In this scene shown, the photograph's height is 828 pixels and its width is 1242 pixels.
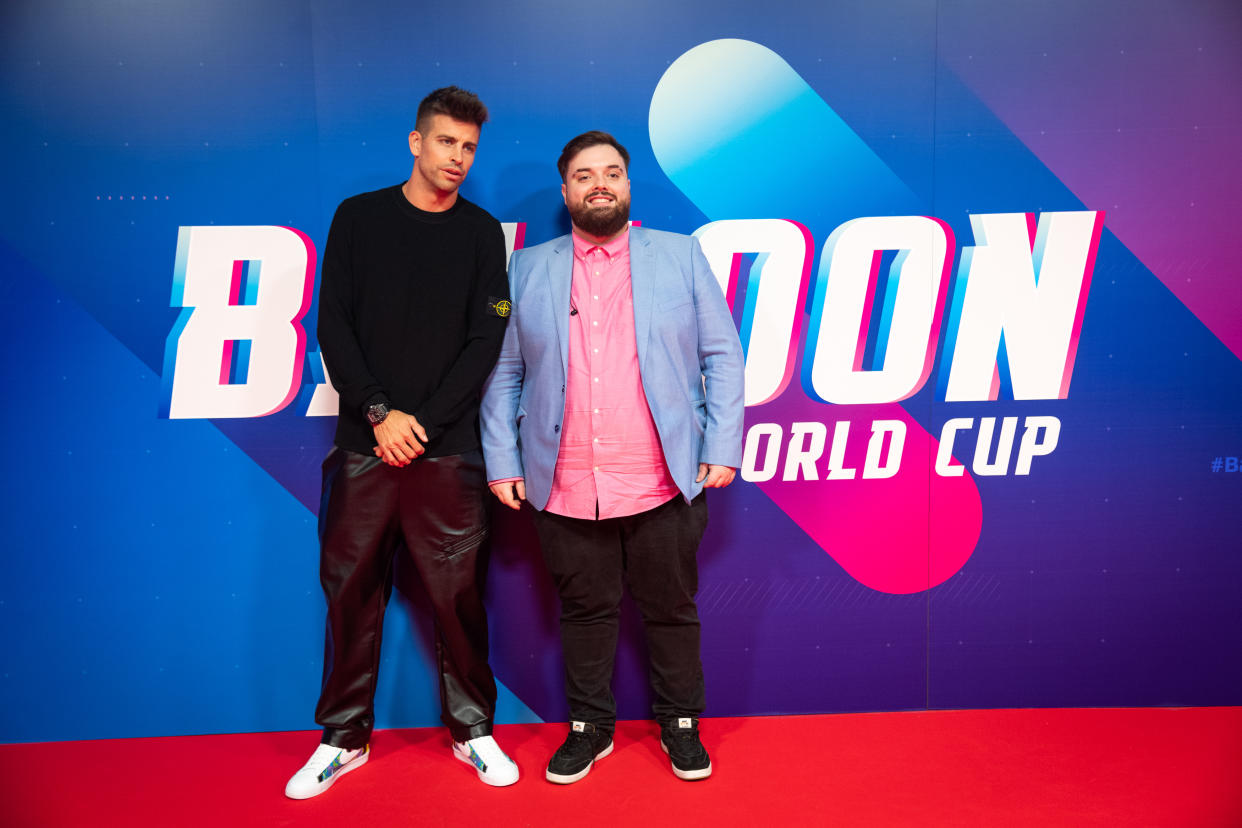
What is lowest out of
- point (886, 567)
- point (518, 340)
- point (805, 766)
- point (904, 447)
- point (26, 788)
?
point (26, 788)

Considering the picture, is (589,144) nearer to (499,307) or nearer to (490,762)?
(499,307)

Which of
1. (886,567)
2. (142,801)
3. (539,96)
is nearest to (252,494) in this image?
(142,801)

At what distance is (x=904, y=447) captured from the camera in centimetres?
279

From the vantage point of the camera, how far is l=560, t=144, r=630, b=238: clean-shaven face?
2338 mm

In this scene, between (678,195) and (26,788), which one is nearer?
(26,788)

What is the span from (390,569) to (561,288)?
99 centimetres

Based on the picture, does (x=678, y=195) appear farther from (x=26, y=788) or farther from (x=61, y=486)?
(x=26, y=788)

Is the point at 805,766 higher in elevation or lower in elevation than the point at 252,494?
lower

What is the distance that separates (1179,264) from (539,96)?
218 cm

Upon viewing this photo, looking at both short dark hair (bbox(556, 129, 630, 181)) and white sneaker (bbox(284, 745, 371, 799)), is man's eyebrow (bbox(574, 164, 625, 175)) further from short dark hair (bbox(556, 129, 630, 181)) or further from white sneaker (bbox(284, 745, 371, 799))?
white sneaker (bbox(284, 745, 371, 799))

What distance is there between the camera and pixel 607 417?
93.7 inches

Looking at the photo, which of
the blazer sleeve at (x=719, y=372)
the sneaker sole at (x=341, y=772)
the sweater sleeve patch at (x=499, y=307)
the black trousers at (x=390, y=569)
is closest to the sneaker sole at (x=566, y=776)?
the black trousers at (x=390, y=569)

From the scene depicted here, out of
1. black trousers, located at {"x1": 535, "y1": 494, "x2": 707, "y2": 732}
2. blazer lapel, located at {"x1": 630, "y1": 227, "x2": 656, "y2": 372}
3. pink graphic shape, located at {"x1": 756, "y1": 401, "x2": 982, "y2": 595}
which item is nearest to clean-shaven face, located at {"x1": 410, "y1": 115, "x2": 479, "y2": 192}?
blazer lapel, located at {"x1": 630, "y1": 227, "x2": 656, "y2": 372}

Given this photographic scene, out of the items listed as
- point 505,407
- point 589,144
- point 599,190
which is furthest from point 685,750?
point 589,144
